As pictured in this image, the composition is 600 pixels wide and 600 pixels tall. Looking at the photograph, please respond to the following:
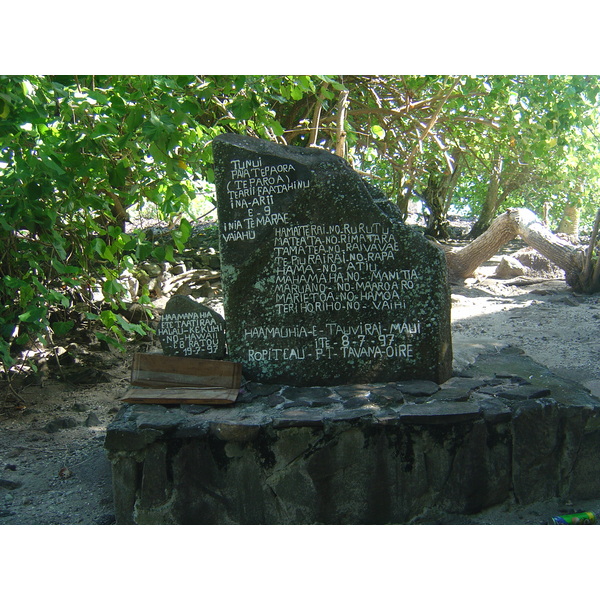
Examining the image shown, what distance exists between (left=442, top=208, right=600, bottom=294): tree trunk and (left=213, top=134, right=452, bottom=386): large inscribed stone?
4934 mm

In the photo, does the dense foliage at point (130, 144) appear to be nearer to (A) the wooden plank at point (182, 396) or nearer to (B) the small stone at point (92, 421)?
(B) the small stone at point (92, 421)

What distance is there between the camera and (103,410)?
16.2ft

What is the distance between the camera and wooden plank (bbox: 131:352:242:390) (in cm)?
367

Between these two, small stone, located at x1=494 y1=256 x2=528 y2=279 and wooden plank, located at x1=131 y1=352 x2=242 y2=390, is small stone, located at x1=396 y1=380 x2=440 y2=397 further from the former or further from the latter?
small stone, located at x1=494 y1=256 x2=528 y2=279

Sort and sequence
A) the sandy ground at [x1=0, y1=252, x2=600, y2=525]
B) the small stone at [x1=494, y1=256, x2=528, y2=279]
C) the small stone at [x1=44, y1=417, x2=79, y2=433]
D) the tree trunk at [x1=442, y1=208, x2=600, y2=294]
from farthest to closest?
1. the small stone at [x1=494, y1=256, x2=528, y2=279]
2. the tree trunk at [x1=442, y1=208, x2=600, y2=294]
3. the small stone at [x1=44, y1=417, x2=79, y2=433]
4. the sandy ground at [x1=0, y1=252, x2=600, y2=525]

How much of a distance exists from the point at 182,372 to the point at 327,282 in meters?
1.09

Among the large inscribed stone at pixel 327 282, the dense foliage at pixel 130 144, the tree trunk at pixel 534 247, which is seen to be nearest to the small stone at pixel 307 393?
the large inscribed stone at pixel 327 282

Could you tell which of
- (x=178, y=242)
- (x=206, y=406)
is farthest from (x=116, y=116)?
(x=206, y=406)

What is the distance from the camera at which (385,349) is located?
3.72 meters

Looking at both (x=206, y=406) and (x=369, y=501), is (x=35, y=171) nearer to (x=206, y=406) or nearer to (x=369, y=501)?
(x=206, y=406)

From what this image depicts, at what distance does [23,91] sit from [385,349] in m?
2.56

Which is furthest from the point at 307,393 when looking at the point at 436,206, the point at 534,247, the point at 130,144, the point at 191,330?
the point at 436,206

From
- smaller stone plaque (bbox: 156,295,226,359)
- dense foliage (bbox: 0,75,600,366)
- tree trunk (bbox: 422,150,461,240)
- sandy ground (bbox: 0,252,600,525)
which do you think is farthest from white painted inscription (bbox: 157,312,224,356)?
tree trunk (bbox: 422,150,461,240)

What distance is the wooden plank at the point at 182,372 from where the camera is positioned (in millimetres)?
3672
